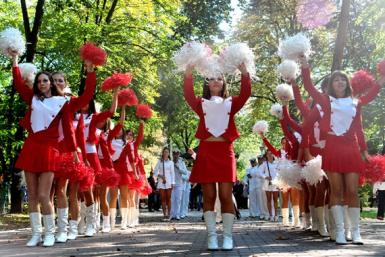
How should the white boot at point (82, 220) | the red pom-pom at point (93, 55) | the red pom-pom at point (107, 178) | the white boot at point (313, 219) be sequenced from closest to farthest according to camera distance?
1. the red pom-pom at point (93, 55)
2. the white boot at point (313, 219)
3. the red pom-pom at point (107, 178)
4. the white boot at point (82, 220)

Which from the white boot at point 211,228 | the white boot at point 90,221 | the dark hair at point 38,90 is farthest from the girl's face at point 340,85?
the white boot at point 90,221

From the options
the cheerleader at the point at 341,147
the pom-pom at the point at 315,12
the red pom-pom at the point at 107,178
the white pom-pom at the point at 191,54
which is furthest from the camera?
→ the pom-pom at the point at 315,12

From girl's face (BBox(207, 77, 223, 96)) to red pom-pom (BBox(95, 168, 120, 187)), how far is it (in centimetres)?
383

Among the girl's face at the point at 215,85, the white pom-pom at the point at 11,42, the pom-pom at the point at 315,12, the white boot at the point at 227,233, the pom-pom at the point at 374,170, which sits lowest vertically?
the white boot at the point at 227,233

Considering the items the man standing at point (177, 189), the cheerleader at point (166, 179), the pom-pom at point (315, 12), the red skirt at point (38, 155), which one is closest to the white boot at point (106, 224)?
the red skirt at point (38, 155)

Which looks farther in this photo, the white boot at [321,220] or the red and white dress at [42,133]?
the white boot at [321,220]

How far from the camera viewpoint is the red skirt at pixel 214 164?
8062mm

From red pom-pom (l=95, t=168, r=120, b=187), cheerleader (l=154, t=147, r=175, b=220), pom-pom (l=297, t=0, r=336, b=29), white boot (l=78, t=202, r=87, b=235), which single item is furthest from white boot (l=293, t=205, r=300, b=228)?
pom-pom (l=297, t=0, r=336, b=29)

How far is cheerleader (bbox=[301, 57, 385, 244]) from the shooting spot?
8.51 m

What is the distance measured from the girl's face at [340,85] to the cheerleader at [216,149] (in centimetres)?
150

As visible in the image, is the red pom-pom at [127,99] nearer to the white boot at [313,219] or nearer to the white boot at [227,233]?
the white boot at [313,219]

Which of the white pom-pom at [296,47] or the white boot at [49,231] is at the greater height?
the white pom-pom at [296,47]

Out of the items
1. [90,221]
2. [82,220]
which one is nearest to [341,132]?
[90,221]

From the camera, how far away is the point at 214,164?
26.4ft
